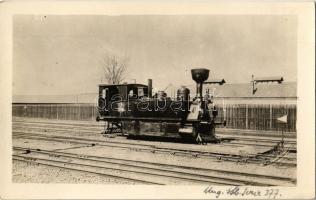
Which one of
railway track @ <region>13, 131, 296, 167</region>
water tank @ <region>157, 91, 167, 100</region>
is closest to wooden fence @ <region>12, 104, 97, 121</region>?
railway track @ <region>13, 131, 296, 167</region>

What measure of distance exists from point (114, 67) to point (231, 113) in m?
4.44

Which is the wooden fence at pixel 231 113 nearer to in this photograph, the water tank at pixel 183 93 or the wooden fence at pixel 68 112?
the wooden fence at pixel 68 112

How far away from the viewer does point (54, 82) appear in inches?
269

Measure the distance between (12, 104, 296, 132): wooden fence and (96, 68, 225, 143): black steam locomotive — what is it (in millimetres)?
1486

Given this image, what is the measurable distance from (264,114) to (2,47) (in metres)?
5.99

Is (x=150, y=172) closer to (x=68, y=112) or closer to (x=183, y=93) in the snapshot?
(x=183, y=93)

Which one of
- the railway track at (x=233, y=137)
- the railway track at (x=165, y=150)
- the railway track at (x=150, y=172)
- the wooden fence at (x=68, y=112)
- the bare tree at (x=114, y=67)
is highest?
the bare tree at (x=114, y=67)

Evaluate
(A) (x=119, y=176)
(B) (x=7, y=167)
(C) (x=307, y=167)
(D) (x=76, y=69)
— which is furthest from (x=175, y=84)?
(B) (x=7, y=167)

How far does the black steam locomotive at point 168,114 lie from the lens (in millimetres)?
7543

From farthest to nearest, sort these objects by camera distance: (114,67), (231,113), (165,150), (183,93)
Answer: (231,113)
(183,93)
(165,150)
(114,67)

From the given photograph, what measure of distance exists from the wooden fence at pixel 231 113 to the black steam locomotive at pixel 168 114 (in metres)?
1.49

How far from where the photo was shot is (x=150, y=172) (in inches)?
219

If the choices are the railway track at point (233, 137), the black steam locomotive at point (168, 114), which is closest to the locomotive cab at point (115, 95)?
the black steam locomotive at point (168, 114)

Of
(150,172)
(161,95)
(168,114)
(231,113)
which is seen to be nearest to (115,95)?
(161,95)
